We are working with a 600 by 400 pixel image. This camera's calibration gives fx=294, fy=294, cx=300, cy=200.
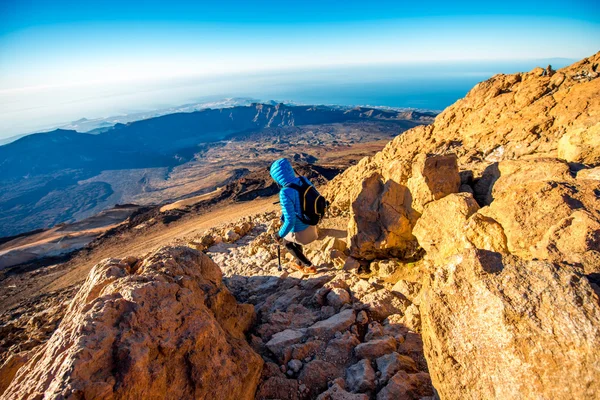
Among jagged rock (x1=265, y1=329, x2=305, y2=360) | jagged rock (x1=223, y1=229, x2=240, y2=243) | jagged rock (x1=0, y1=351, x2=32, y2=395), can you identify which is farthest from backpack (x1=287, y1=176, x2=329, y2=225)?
jagged rock (x1=223, y1=229, x2=240, y2=243)

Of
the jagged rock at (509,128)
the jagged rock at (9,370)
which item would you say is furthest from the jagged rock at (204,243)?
the jagged rock at (9,370)

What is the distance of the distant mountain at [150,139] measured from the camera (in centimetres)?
9994

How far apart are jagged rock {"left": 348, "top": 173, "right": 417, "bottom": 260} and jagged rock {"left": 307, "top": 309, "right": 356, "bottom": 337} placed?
6.46 ft

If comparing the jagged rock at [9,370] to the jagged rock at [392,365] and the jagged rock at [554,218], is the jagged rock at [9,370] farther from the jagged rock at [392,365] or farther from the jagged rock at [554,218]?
the jagged rock at [554,218]

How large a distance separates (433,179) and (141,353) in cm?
485

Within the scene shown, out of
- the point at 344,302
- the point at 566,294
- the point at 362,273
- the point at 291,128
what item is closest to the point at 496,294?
the point at 566,294

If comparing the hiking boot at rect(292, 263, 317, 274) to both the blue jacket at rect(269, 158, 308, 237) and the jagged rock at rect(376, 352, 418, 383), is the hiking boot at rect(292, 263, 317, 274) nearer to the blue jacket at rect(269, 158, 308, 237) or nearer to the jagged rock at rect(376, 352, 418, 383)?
the blue jacket at rect(269, 158, 308, 237)

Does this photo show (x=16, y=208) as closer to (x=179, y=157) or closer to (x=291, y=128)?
(x=179, y=157)

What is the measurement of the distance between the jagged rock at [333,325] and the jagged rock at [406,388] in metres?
1.02

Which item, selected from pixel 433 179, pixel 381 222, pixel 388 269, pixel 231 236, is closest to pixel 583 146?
pixel 433 179

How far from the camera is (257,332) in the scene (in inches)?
159

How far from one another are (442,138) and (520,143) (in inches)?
118

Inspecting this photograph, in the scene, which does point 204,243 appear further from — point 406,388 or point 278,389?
point 406,388

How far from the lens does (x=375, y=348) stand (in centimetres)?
327
